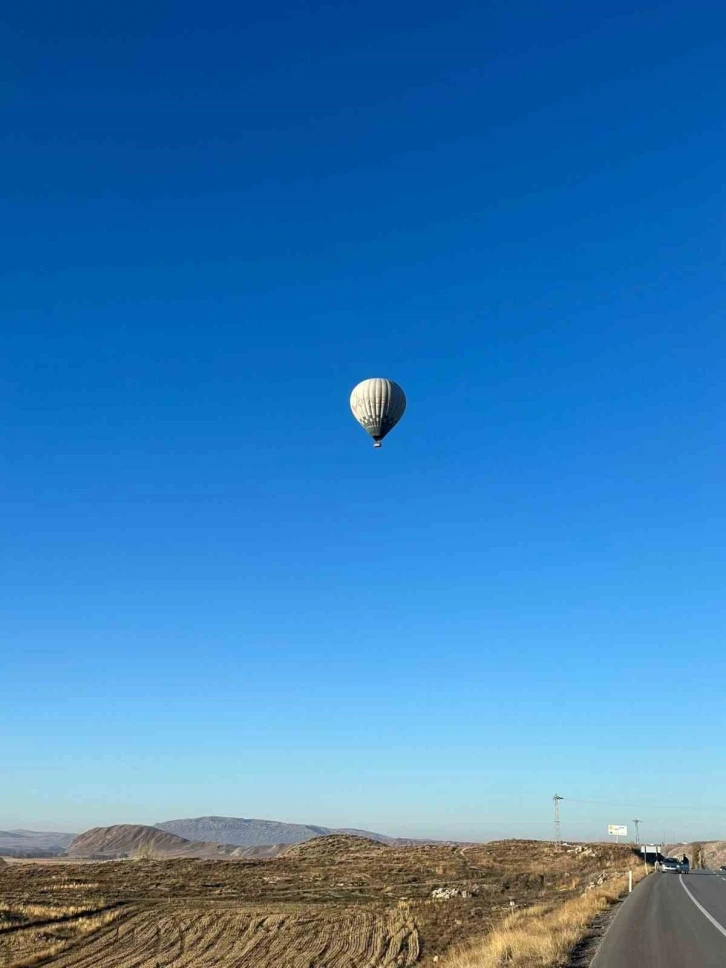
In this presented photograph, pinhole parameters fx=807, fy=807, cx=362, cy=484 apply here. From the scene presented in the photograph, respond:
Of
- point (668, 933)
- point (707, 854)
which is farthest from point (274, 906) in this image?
point (707, 854)

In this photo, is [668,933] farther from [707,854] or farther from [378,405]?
[707,854]

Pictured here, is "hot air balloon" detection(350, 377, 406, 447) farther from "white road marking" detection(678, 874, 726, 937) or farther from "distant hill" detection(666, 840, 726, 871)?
"distant hill" detection(666, 840, 726, 871)

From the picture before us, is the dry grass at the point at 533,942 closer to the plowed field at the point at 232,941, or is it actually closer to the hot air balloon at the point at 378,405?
the plowed field at the point at 232,941

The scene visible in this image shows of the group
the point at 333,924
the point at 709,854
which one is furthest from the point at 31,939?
the point at 709,854

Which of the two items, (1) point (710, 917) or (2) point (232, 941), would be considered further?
(2) point (232, 941)

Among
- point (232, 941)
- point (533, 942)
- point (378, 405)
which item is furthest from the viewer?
point (378, 405)

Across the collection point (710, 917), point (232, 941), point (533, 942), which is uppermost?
point (710, 917)

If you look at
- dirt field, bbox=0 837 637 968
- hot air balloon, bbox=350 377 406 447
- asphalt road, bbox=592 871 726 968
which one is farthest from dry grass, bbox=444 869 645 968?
hot air balloon, bbox=350 377 406 447
